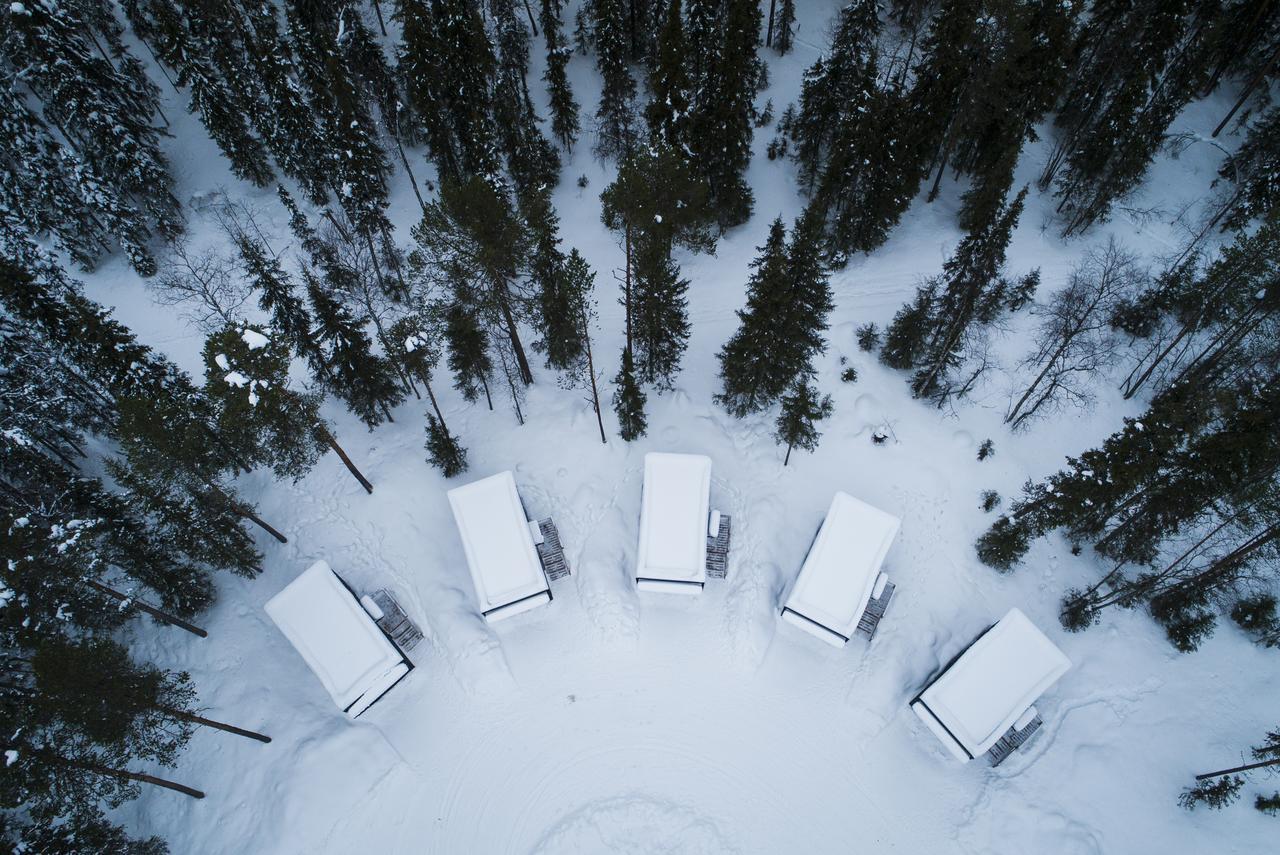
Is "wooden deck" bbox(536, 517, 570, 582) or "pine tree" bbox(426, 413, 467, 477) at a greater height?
"pine tree" bbox(426, 413, 467, 477)

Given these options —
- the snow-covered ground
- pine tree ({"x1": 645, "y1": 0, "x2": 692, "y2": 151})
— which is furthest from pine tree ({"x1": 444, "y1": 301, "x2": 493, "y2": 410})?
pine tree ({"x1": 645, "y1": 0, "x2": 692, "y2": 151})

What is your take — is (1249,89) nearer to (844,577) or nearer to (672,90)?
(672,90)

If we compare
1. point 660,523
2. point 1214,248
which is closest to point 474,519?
point 660,523

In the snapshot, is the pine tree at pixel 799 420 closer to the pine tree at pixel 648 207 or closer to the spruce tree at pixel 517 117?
the pine tree at pixel 648 207

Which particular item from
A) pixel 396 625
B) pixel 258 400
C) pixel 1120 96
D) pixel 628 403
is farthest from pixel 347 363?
pixel 1120 96

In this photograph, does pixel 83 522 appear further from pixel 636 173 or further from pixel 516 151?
pixel 516 151

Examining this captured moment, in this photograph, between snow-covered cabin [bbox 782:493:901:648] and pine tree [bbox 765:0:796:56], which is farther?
pine tree [bbox 765:0:796:56]

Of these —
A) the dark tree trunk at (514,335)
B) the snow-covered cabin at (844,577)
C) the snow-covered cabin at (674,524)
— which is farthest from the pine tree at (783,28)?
the snow-covered cabin at (844,577)

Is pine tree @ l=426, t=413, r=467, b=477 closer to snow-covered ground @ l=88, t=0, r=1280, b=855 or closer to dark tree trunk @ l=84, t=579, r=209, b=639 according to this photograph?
snow-covered ground @ l=88, t=0, r=1280, b=855
